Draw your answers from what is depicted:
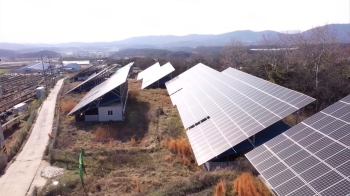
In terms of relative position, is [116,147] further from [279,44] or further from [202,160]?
[279,44]

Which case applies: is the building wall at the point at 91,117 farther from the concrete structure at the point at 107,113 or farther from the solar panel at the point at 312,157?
the solar panel at the point at 312,157

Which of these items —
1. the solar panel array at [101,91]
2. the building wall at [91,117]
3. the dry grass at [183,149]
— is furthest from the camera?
the building wall at [91,117]

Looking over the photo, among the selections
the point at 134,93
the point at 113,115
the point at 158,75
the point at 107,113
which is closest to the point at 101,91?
the point at 107,113

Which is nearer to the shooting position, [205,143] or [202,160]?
[202,160]

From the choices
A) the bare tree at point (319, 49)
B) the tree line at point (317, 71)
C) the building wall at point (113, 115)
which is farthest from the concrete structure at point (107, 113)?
the bare tree at point (319, 49)

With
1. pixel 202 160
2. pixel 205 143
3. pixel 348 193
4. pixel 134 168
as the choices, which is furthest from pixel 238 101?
pixel 348 193

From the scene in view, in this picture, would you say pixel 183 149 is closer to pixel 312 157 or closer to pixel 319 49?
pixel 312 157

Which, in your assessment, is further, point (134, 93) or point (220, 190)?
point (134, 93)
